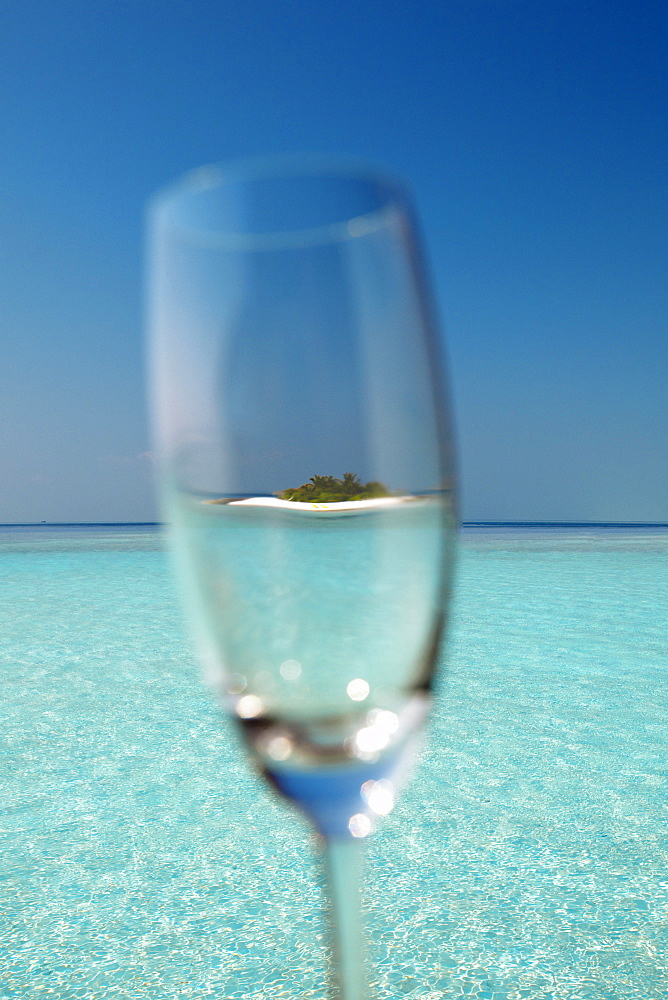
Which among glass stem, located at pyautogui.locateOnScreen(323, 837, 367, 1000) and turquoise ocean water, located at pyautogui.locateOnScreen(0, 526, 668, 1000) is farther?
turquoise ocean water, located at pyautogui.locateOnScreen(0, 526, 668, 1000)

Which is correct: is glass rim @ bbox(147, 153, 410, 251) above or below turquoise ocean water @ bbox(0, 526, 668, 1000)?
above

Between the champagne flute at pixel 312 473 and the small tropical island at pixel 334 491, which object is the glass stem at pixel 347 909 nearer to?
the champagne flute at pixel 312 473

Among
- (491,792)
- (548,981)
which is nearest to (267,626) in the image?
(548,981)

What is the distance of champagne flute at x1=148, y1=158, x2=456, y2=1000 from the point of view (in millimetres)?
479

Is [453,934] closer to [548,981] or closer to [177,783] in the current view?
[548,981]

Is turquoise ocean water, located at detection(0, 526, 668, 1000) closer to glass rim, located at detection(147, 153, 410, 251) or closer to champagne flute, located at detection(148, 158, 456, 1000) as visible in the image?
champagne flute, located at detection(148, 158, 456, 1000)

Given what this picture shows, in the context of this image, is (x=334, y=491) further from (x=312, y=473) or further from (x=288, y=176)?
(x=288, y=176)

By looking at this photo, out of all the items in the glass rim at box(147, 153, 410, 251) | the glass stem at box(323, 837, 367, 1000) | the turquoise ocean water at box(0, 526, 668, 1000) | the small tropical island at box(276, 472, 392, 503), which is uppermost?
the glass rim at box(147, 153, 410, 251)

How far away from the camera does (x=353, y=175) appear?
19.7 inches

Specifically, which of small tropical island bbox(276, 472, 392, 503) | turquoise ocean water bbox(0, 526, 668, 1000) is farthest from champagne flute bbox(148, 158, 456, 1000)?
turquoise ocean water bbox(0, 526, 668, 1000)

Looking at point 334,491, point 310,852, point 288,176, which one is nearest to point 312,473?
point 334,491

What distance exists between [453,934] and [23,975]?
3.84 ft

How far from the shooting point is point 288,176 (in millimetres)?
501

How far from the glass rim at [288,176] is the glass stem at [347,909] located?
37cm
